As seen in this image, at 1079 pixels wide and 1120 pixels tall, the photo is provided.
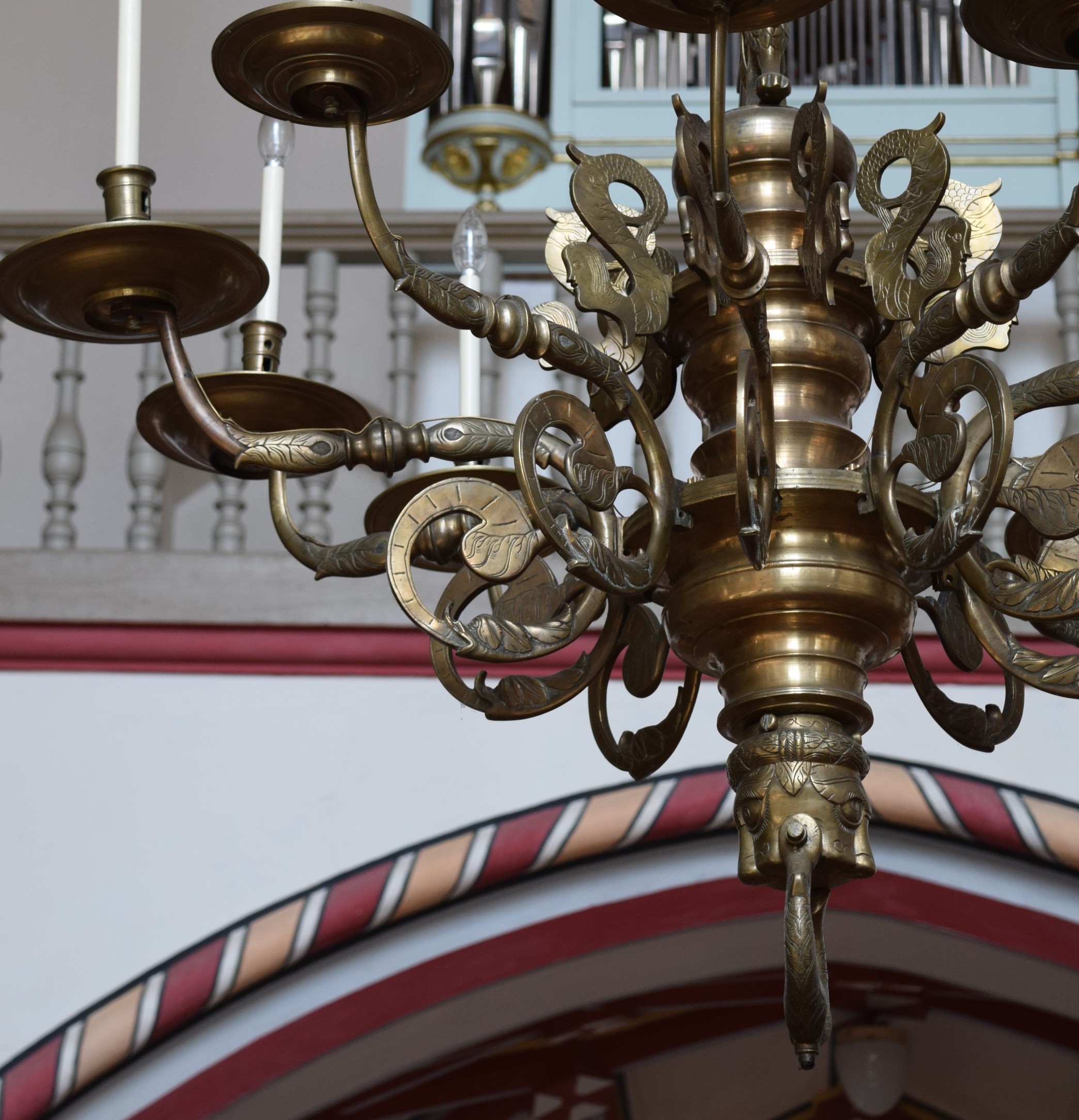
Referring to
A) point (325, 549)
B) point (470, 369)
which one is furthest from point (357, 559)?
point (470, 369)

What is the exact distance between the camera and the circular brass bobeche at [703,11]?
1228mm

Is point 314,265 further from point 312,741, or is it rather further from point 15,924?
point 15,924

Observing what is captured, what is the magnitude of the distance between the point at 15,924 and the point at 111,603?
68 cm

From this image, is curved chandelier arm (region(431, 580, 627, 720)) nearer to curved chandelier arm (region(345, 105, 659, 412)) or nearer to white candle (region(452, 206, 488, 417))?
curved chandelier arm (region(345, 105, 659, 412))

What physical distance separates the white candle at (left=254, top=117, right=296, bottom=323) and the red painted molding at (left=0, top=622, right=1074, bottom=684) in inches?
66.0

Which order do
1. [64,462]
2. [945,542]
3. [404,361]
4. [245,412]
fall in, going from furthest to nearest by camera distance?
[404,361]
[64,462]
[245,412]
[945,542]

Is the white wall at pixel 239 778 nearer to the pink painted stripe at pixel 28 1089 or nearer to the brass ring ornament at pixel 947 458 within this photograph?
the pink painted stripe at pixel 28 1089

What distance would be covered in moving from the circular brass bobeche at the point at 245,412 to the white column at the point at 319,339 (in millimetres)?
1747

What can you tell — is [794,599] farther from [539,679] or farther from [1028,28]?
[1028,28]

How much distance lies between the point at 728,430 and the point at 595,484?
220 mm

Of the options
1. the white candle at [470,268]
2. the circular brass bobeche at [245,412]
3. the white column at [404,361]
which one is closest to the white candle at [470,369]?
the white candle at [470,268]

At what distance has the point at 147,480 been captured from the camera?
12.1 feet

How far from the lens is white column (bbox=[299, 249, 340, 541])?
11.8ft

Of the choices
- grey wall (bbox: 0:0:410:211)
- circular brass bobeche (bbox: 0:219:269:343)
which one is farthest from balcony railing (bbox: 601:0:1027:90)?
circular brass bobeche (bbox: 0:219:269:343)
